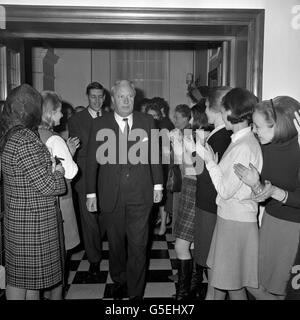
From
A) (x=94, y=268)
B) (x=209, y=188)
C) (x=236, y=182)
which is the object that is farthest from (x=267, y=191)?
(x=94, y=268)

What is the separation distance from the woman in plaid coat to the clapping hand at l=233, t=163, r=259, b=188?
906mm

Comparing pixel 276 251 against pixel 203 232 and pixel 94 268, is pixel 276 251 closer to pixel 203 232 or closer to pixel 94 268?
pixel 203 232

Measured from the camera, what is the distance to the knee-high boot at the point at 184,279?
2680mm

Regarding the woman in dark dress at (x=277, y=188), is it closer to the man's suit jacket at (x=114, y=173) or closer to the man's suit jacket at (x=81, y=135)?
the man's suit jacket at (x=114, y=173)

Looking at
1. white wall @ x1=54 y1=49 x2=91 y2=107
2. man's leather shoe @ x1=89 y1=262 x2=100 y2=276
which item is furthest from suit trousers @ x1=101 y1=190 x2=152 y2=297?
white wall @ x1=54 y1=49 x2=91 y2=107

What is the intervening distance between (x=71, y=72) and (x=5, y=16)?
3.82 meters

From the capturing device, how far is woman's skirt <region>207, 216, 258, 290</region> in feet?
6.51

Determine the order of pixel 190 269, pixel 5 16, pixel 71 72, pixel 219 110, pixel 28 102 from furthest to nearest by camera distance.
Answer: pixel 71 72 → pixel 190 269 → pixel 5 16 → pixel 219 110 → pixel 28 102

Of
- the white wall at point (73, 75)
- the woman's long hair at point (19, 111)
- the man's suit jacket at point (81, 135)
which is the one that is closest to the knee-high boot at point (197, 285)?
the man's suit jacket at point (81, 135)

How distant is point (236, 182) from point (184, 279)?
3.54ft

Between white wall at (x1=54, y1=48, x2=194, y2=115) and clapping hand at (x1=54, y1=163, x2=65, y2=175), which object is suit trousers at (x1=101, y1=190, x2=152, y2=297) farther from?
white wall at (x1=54, y1=48, x2=194, y2=115)

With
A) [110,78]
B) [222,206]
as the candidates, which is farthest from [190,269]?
[110,78]
